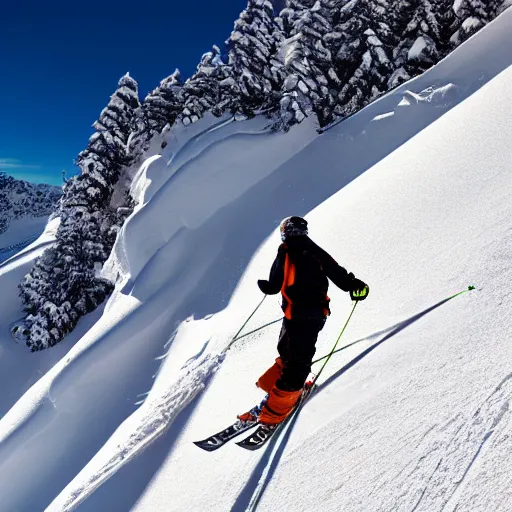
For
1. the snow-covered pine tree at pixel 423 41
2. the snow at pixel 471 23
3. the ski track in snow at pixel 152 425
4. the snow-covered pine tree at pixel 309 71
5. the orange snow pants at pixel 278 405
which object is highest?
the snow-covered pine tree at pixel 309 71

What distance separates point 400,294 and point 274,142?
14415 millimetres

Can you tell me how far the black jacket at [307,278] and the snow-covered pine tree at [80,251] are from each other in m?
19.8

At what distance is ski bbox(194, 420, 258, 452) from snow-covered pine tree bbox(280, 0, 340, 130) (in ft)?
52.8

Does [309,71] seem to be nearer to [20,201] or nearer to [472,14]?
[472,14]

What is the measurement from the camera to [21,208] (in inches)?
3223

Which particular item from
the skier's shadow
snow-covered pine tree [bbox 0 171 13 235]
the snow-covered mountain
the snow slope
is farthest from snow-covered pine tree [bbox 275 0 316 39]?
snow-covered pine tree [bbox 0 171 13 235]

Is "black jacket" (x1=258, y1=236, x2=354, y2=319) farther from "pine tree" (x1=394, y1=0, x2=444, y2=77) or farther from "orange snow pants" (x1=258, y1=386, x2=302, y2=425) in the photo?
"pine tree" (x1=394, y1=0, x2=444, y2=77)

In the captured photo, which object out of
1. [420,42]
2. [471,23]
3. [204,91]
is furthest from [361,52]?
[204,91]

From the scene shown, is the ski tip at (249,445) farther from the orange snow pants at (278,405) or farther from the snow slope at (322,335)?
the orange snow pants at (278,405)

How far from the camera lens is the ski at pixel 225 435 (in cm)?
510

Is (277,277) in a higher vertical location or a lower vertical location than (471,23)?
lower

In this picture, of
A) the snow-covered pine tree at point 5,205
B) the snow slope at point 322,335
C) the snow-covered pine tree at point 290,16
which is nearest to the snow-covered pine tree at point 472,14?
the snow slope at point 322,335

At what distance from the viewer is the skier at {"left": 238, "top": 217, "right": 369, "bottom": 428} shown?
15.5 ft

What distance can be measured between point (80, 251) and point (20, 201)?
70.9 m
